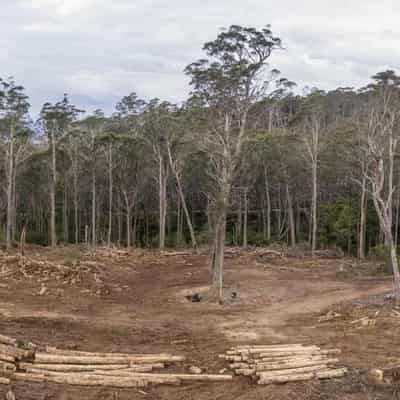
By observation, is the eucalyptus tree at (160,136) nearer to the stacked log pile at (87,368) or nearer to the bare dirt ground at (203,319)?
the bare dirt ground at (203,319)

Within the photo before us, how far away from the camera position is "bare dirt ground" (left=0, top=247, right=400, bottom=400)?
858cm

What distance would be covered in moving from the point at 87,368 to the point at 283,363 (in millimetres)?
3142

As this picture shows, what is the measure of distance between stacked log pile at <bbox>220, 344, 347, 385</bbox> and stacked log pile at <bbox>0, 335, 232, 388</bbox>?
546 mm

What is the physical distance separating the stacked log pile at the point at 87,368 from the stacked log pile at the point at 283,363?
55cm

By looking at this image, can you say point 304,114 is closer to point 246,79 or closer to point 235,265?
point 235,265

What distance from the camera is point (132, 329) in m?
13.3

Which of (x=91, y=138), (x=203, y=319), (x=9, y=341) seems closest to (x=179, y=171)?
(x=91, y=138)

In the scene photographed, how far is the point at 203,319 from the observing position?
15.0 metres

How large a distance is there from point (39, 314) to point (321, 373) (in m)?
8.36

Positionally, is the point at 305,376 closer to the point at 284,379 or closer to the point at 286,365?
the point at 284,379

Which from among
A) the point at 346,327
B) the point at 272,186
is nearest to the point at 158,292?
the point at 346,327

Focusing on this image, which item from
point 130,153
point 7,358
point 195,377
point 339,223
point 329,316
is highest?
point 130,153

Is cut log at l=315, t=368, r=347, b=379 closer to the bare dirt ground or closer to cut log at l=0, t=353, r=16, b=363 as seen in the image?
the bare dirt ground


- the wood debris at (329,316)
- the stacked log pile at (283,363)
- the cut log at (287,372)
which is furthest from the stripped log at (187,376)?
the wood debris at (329,316)
